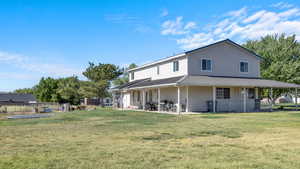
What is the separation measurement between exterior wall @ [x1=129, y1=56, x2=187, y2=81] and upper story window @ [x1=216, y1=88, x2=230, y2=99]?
3.56 m

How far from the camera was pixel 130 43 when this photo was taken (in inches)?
1224

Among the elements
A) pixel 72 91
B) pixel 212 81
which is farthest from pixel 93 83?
pixel 212 81

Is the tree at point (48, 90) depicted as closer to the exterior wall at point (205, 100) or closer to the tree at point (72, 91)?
the tree at point (72, 91)

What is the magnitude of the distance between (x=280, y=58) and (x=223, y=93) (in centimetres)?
1836

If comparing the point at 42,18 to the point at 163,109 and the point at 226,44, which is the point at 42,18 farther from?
the point at 226,44

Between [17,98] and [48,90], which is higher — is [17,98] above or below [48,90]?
below

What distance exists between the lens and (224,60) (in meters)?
23.6

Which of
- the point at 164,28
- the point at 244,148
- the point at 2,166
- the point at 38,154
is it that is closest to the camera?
the point at 2,166

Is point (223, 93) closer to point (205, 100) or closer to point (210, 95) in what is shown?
point (210, 95)

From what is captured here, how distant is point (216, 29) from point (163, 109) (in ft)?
42.1

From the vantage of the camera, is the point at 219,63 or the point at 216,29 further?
the point at 216,29

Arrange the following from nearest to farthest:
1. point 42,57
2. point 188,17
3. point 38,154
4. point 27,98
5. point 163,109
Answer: point 38,154 → point 163,109 → point 188,17 → point 42,57 → point 27,98

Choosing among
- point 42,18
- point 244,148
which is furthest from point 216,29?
point 244,148

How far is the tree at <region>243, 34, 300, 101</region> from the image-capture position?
1273 inches
